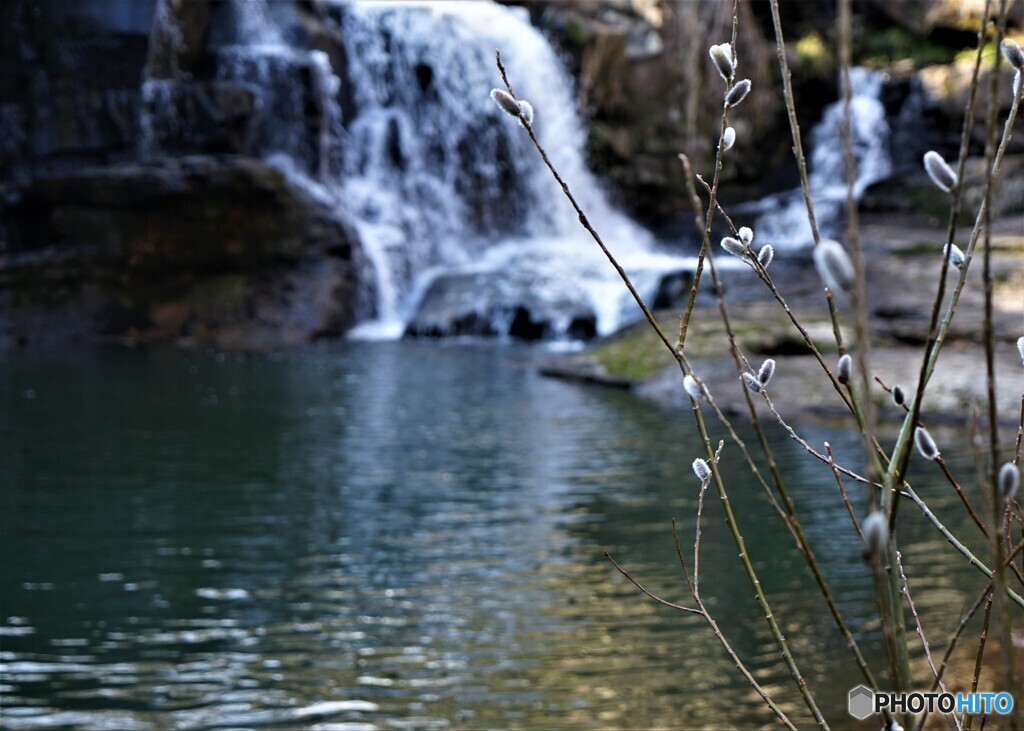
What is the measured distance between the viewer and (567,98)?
2456cm

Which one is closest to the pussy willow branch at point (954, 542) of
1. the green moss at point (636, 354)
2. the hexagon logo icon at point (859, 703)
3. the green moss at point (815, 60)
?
the hexagon logo icon at point (859, 703)

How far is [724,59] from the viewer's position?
135 centimetres

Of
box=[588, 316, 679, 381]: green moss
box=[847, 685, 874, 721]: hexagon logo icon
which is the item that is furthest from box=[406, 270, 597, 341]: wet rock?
box=[847, 685, 874, 721]: hexagon logo icon

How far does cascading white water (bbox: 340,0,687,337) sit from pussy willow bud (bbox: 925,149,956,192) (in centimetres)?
1929

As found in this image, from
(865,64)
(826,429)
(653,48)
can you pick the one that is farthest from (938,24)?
(826,429)

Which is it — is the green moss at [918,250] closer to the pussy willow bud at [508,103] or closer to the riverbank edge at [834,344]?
the riverbank edge at [834,344]

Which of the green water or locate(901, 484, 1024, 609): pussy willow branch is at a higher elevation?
locate(901, 484, 1024, 609): pussy willow branch

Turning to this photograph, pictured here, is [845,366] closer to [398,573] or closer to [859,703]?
[859,703]

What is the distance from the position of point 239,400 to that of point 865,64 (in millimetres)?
19683

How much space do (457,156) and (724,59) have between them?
2288 cm

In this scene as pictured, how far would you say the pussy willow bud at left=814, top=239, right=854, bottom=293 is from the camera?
0.92 metres

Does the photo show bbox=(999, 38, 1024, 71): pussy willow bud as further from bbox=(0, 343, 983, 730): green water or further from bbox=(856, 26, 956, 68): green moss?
bbox=(856, 26, 956, 68): green moss

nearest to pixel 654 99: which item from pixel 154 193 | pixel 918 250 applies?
pixel 918 250

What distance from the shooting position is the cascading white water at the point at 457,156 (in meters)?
21.8
